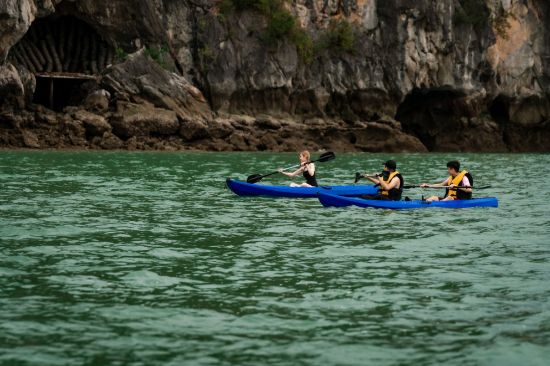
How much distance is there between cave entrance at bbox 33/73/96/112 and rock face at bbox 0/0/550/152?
306 millimetres

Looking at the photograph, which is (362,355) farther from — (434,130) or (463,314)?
(434,130)

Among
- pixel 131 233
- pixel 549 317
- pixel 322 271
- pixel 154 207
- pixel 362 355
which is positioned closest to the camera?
pixel 362 355

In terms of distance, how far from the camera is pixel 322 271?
948cm

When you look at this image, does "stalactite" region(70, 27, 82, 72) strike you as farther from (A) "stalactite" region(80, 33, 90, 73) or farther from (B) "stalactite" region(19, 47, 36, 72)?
(B) "stalactite" region(19, 47, 36, 72)

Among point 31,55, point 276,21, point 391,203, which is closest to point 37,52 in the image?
point 31,55

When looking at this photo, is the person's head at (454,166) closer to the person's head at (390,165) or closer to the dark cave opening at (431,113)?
the person's head at (390,165)

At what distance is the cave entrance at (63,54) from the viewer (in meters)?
39.2

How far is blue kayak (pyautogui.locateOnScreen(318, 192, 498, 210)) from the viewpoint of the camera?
1570 cm

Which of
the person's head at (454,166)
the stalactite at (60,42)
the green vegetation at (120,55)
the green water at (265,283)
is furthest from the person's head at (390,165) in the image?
the stalactite at (60,42)

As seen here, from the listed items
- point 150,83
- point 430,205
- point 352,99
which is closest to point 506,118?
point 352,99

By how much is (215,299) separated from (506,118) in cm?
4814

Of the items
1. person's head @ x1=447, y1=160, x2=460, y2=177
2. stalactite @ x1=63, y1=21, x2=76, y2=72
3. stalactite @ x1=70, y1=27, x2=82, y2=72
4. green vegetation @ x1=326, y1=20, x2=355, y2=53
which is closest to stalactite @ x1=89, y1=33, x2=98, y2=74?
stalactite @ x1=70, y1=27, x2=82, y2=72

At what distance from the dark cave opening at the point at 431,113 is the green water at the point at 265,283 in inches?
1379

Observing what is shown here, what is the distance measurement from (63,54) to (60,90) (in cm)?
181
